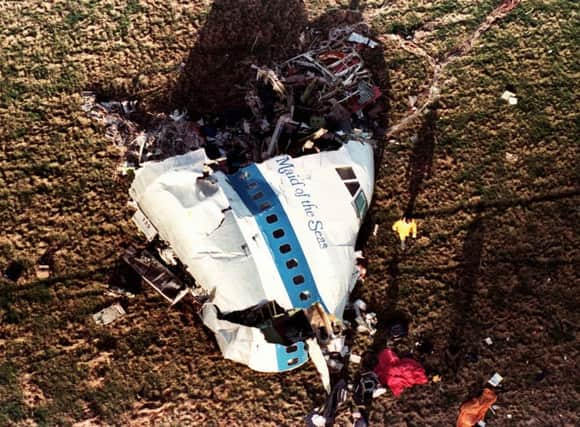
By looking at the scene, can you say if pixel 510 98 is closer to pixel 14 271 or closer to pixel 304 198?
pixel 304 198

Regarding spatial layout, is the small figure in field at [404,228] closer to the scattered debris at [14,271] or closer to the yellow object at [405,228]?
the yellow object at [405,228]

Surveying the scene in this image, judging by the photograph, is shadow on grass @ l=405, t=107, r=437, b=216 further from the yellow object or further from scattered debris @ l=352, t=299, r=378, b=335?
scattered debris @ l=352, t=299, r=378, b=335

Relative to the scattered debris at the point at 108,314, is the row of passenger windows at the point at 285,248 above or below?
above

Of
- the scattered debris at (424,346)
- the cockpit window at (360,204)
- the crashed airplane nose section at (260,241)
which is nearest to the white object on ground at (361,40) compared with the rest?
the crashed airplane nose section at (260,241)

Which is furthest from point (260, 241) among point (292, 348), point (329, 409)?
point (329, 409)

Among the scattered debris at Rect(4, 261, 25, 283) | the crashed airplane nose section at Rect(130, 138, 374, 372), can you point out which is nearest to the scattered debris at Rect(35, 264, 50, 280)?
the scattered debris at Rect(4, 261, 25, 283)
